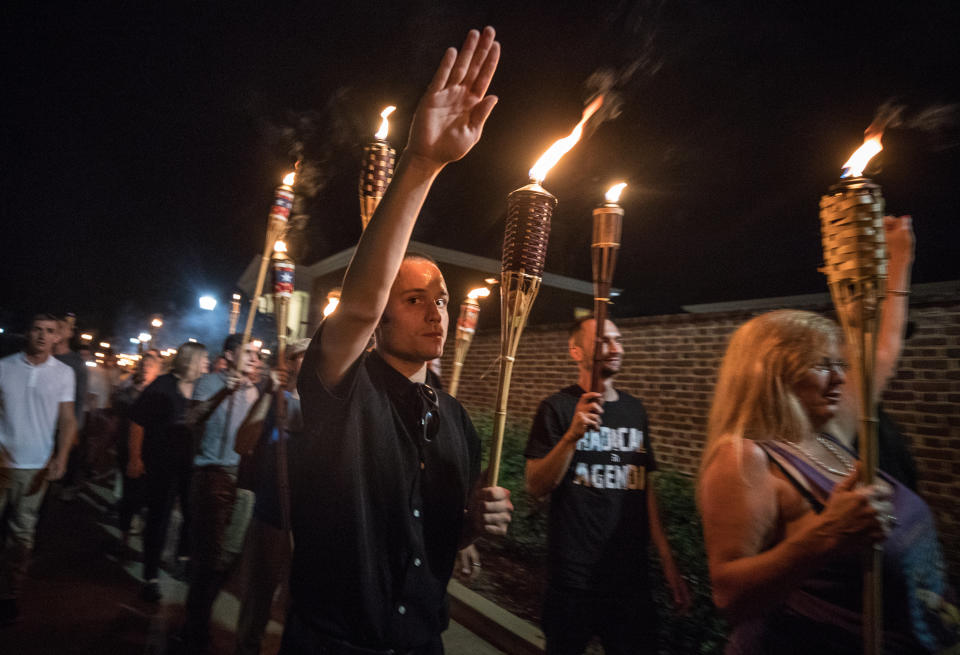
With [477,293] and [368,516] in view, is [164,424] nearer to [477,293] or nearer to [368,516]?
[477,293]

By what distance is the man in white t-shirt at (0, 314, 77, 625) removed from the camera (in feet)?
15.5

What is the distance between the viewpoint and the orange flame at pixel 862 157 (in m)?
2.06

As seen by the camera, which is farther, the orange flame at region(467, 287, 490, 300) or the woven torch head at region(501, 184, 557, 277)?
the orange flame at region(467, 287, 490, 300)

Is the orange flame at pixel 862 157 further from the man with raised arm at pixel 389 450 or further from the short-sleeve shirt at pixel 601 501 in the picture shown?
the short-sleeve shirt at pixel 601 501

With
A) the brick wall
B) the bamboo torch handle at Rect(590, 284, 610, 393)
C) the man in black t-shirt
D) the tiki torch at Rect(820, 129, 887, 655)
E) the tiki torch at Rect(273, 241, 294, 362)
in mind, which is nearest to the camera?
the tiki torch at Rect(820, 129, 887, 655)

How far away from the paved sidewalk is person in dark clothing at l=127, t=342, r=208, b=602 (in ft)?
1.20

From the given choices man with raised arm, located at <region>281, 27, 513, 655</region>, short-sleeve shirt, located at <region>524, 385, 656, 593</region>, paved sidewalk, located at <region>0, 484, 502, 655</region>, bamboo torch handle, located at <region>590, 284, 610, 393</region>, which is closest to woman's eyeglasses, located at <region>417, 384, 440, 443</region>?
man with raised arm, located at <region>281, 27, 513, 655</region>

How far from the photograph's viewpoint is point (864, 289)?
73.0 inches

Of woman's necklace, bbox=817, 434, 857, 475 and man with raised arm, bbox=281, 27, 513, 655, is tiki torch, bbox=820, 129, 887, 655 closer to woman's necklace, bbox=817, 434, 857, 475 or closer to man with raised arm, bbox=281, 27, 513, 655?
woman's necklace, bbox=817, 434, 857, 475

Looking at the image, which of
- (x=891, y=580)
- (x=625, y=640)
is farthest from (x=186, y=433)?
(x=891, y=580)

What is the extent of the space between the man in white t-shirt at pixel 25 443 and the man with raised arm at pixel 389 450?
4.57 metres

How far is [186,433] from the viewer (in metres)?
5.69

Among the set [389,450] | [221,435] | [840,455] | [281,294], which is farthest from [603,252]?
[221,435]

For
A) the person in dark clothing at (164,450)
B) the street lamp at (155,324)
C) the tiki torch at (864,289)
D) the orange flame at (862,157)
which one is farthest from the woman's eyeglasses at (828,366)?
the street lamp at (155,324)
